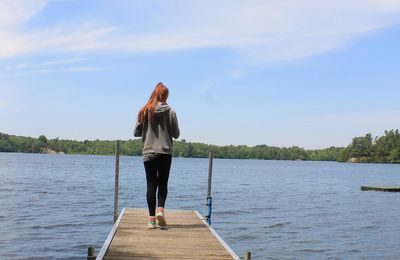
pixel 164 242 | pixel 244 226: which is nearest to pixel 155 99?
pixel 164 242

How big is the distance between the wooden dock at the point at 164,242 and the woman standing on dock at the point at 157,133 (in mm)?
677

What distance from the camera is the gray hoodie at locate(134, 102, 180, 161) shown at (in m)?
8.08

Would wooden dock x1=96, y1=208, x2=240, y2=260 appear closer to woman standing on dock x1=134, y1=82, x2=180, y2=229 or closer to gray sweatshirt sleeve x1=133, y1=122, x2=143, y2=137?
woman standing on dock x1=134, y1=82, x2=180, y2=229

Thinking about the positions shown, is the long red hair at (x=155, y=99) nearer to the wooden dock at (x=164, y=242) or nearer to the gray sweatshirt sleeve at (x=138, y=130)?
the gray sweatshirt sleeve at (x=138, y=130)

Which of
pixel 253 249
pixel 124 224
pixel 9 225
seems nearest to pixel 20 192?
pixel 9 225

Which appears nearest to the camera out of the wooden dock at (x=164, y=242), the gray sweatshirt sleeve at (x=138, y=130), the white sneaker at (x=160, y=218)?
the wooden dock at (x=164, y=242)

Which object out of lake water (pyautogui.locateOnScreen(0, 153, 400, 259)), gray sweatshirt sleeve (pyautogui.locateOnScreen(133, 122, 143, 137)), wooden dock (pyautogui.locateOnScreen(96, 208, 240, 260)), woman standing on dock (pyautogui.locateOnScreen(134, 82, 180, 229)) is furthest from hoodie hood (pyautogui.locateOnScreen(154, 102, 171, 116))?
lake water (pyautogui.locateOnScreen(0, 153, 400, 259))

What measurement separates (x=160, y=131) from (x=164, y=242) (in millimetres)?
1767

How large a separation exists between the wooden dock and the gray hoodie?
4.26ft

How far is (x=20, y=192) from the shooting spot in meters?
33.8

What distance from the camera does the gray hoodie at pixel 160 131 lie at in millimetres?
8078

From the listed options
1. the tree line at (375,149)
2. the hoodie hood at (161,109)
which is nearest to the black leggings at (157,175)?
the hoodie hood at (161,109)

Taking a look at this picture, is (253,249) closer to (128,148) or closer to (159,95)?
(159,95)

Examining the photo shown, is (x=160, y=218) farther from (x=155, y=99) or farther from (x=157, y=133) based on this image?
(x=155, y=99)
